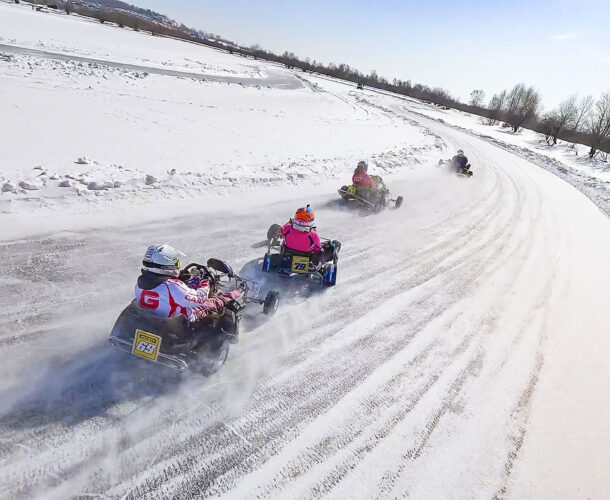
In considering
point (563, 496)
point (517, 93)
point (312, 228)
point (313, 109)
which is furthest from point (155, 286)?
point (517, 93)

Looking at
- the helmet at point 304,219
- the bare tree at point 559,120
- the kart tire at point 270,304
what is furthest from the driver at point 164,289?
the bare tree at point 559,120

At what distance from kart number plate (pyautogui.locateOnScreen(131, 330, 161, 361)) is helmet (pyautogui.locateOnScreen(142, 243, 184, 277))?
2.43 ft

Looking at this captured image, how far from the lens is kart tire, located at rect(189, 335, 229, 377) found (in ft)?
16.1

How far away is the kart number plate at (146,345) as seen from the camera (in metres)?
4.53

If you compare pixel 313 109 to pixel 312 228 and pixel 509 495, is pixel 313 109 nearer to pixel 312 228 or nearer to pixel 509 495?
pixel 312 228

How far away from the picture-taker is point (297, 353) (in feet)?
18.4

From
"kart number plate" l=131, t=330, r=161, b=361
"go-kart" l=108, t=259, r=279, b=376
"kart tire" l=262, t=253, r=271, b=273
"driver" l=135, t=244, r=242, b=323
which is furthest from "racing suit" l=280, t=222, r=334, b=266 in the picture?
"kart number plate" l=131, t=330, r=161, b=361

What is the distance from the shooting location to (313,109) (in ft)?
102

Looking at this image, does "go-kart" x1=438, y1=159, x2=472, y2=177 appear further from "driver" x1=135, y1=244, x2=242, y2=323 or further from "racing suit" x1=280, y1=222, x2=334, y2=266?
"driver" x1=135, y1=244, x2=242, y2=323

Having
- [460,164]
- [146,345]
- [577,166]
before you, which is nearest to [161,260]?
[146,345]

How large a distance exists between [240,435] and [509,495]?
9.22 feet

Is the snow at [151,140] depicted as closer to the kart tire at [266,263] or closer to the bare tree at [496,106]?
the kart tire at [266,263]

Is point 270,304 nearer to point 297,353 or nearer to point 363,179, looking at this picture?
point 297,353

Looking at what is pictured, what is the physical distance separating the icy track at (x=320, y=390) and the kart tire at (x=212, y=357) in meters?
0.12
